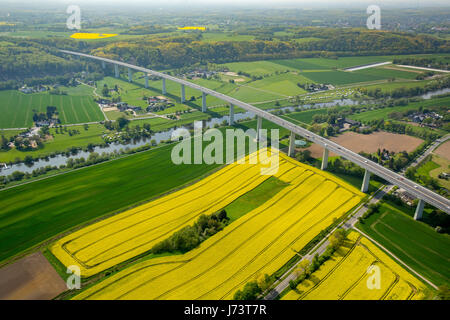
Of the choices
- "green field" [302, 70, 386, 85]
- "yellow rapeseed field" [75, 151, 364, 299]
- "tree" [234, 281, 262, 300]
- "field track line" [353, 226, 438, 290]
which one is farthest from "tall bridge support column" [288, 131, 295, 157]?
"green field" [302, 70, 386, 85]

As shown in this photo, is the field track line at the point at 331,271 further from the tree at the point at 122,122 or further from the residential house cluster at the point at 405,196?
the tree at the point at 122,122

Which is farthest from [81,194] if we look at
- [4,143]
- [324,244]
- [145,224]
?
[324,244]

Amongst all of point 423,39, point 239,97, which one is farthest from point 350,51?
point 239,97

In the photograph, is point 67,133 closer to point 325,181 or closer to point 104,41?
point 325,181

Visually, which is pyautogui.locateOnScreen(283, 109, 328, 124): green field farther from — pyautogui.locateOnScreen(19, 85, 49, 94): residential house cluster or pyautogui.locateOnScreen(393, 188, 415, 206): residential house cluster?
pyautogui.locateOnScreen(19, 85, 49, 94): residential house cluster

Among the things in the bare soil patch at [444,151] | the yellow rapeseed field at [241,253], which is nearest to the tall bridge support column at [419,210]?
the yellow rapeseed field at [241,253]

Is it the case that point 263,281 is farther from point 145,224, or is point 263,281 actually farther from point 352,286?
point 145,224

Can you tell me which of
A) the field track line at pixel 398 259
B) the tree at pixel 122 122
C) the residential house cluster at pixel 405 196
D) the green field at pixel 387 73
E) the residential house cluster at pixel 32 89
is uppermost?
the green field at pixel 387 73
